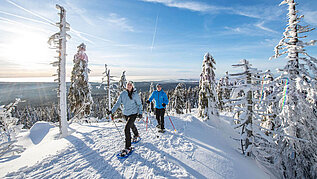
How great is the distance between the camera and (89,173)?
4.23 metres

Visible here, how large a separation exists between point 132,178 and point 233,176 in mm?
3177

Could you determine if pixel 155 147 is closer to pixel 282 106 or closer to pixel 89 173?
pixel 89 173

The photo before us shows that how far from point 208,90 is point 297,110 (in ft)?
27.9

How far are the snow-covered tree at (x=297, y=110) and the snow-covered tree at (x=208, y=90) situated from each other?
7.72m

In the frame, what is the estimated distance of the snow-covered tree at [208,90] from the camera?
1591 centimetres

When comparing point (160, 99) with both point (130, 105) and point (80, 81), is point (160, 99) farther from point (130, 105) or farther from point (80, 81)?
point (80, 81)

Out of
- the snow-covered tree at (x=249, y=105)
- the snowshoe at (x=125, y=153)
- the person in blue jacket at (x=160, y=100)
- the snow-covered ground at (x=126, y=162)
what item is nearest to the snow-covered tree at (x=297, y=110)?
the snow-covered tree at (x=249, y=105)

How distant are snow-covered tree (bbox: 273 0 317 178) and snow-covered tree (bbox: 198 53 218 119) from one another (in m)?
7.72

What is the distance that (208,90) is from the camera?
16219 millimetres

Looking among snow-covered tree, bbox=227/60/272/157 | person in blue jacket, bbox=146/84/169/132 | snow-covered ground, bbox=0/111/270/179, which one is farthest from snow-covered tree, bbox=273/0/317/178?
person in blue jacket, bbox=146/84/169/132

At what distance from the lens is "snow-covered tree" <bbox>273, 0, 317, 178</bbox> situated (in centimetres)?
789

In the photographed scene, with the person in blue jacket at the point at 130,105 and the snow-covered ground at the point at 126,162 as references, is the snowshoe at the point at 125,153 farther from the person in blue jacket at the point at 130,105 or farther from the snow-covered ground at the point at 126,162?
the person in blue jacket at the point at 130,105

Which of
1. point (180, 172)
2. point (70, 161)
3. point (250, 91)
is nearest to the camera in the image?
point (180, 172)

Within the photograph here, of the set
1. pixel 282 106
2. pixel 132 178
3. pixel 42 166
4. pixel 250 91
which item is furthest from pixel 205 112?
pixel 42 166
